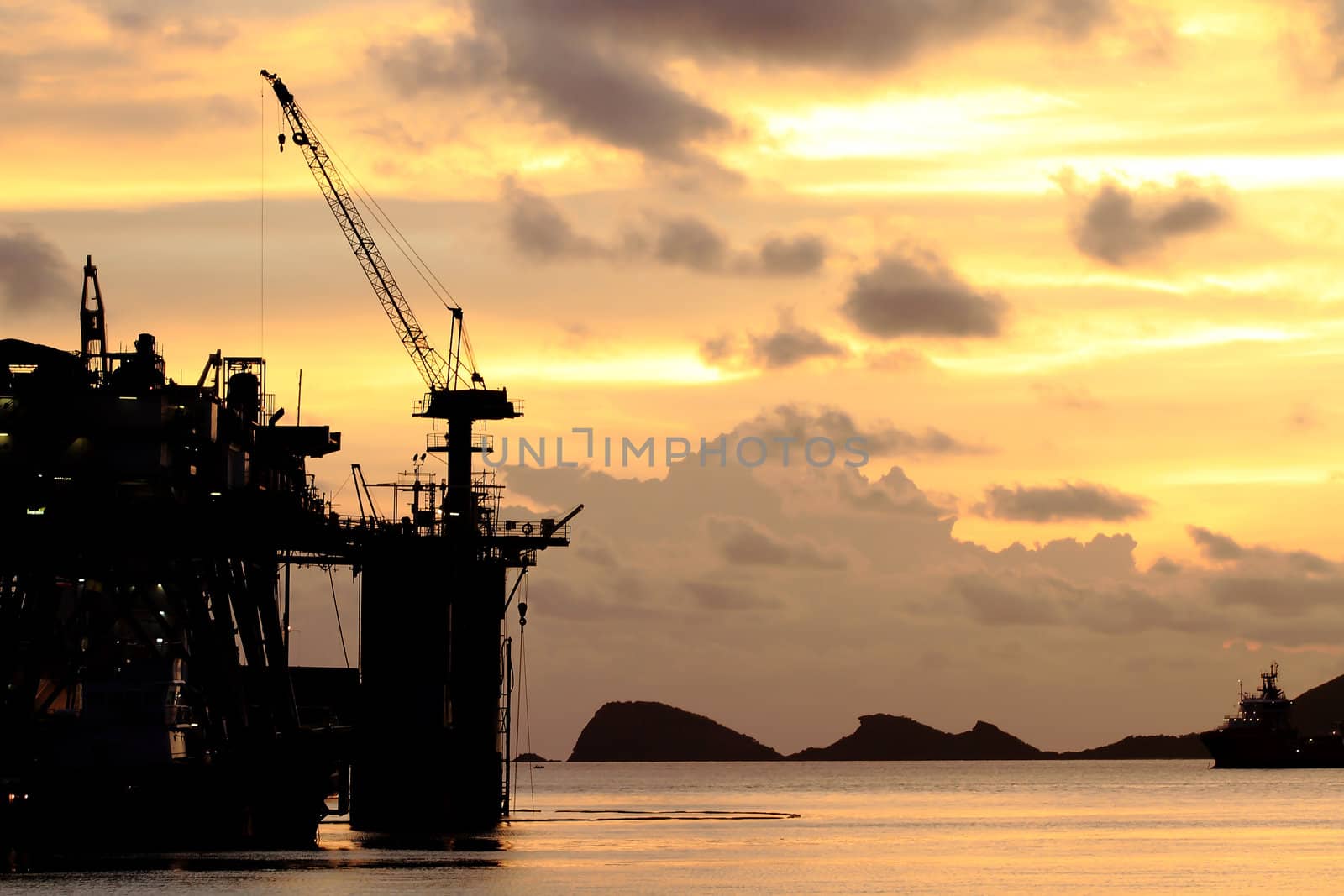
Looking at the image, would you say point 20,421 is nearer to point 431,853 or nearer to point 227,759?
point 227,759

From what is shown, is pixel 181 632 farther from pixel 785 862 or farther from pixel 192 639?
pixel 785 862

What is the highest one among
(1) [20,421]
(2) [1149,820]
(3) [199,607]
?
(1) [20,421]

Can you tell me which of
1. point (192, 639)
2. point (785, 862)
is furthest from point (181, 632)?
point (785, 862)

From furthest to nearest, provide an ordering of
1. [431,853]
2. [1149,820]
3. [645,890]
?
[1149,820] < [431,853] < [645,890]

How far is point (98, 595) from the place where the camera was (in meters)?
102

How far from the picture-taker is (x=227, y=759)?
3922 inches

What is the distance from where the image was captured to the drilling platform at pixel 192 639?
94375 millimetres

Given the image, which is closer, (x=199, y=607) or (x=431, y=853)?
(x=199, y=607)

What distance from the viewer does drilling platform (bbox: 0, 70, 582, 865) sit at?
310ft

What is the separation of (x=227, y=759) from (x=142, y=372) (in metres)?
20.5

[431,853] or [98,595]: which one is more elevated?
[98,595]

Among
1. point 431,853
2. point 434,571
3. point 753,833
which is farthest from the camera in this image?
point 753,833

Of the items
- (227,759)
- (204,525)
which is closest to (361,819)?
(227,759)

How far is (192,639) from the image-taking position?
105m
